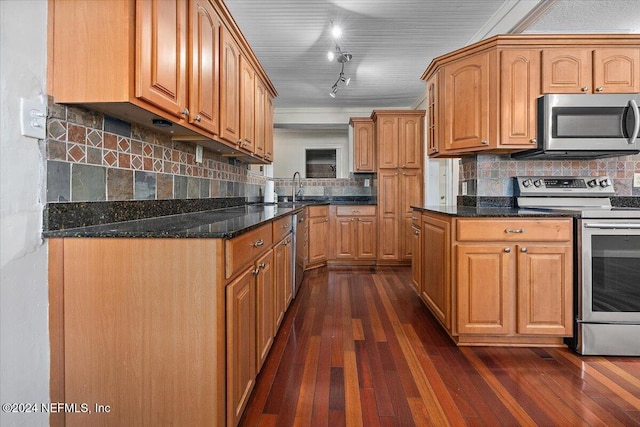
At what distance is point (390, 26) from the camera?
9.62 feet

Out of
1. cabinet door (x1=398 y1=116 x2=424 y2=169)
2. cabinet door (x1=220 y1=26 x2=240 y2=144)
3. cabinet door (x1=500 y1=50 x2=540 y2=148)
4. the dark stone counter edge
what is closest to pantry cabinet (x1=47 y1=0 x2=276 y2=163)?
cabinet door (x1=220 y1=26 x2=240 y2=144)

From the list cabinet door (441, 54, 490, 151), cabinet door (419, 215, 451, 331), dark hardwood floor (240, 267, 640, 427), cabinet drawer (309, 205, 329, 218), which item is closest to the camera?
dark hardwood floor (240, 267, 640, 427)

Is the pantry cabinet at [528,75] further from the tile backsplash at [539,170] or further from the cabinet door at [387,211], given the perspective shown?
the cabinet door at [387,211]

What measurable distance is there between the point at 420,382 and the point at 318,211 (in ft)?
9.24

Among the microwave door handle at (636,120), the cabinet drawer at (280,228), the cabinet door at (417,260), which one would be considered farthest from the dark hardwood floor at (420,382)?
the microwave door handle at (636,120)

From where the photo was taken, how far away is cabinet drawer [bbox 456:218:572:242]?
2.03 meters

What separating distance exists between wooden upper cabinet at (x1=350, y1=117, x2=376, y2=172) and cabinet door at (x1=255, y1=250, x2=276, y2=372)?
322cm

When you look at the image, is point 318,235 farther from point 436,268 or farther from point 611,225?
point 611,225

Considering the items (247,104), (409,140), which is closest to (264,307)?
(247,104)

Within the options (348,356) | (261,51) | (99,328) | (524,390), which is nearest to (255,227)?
(99,328)

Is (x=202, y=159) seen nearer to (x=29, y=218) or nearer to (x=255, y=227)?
(x=255, y=227)

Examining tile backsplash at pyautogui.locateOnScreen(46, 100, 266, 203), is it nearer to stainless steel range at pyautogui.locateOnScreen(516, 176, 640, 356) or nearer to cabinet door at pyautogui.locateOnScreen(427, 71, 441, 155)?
cabinet door at pyautogui.locateOnScreen(427, 71, 441, 155)

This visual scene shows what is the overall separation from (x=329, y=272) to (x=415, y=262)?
1386mm

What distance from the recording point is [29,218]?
1070 mm
